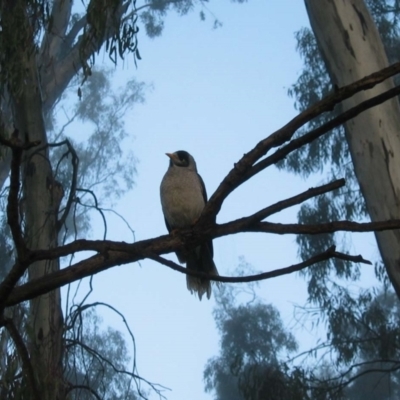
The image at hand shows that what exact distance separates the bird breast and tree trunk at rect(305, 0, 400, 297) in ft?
2.05

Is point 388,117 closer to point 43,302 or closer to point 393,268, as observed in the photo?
point 393,268

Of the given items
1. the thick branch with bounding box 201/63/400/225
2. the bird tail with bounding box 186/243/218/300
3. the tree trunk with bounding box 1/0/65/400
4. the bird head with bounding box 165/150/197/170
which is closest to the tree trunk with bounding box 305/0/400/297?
the bird head with bounding box 165/150/197/170

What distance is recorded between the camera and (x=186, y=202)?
8.94ft

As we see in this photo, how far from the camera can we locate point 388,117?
3031 millimetres

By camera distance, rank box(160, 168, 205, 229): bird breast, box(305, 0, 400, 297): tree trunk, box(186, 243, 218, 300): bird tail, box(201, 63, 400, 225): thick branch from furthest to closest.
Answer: box(305, 0, 400, 297): tree trunk < box(160, 168, 205, 229): bird breast < box(186, 243, 218, 300): bird tail < box(201, 63, 400, 225): thick branch

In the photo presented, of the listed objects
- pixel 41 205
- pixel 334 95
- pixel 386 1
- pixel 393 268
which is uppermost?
pixel 386 1

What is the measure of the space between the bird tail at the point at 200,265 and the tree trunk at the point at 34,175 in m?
0.43

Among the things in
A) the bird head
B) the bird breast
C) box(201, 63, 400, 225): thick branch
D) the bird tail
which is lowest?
box(201, 63, 400, 225): thick branch

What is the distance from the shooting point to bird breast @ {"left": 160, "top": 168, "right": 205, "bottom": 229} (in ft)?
8.95

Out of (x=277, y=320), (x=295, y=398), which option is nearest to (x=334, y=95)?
(x=295, y=398)

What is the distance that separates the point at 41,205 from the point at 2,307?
1970 millimetres

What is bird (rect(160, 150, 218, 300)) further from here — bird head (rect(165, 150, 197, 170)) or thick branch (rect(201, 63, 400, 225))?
thick branch (rect(201, 63, 400, 225))

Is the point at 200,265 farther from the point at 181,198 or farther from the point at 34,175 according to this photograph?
the point at 34,175

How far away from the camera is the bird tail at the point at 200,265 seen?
8.26 feet
